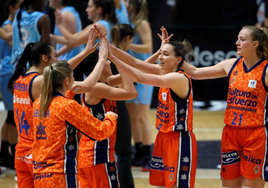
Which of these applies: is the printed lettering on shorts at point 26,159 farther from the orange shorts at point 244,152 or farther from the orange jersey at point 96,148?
the orange shorts at point 244,152

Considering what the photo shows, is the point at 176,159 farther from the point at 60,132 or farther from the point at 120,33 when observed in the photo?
the point at 120,33

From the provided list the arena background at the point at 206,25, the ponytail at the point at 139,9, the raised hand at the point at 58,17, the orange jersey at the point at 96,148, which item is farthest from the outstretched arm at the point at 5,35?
the arena background at the point at 206,25

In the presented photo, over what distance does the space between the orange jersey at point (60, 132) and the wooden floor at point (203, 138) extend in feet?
6.77

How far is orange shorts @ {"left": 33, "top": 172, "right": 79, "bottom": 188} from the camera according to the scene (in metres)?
3.25

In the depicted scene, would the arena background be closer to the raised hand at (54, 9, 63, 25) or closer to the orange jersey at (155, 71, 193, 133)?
the raised hand at (54, 9, 63, 25)

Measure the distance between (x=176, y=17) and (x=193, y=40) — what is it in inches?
27.0

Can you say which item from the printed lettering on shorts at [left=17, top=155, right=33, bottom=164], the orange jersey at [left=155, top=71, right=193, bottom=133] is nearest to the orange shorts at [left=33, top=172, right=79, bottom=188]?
the printed lettering on shorts at [left=17, top=155, right=33, bottom=164]

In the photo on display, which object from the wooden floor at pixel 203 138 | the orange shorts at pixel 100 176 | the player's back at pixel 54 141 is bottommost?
the wooden floor at pixel 203 138

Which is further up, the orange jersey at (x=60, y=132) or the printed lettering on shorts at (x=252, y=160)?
the orange jersey at (x=60, y=132)

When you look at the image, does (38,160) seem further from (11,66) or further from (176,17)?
(176,17)

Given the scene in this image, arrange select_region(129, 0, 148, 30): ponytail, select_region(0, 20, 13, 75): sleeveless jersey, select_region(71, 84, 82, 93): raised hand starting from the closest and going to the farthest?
select_region(71, 84, 82, 93): raised hand
select_region(0, 20, 13, 75): sleeveless jersey
select_region(129, 0, 148, 30): ponytail

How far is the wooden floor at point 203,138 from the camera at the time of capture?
5306mm

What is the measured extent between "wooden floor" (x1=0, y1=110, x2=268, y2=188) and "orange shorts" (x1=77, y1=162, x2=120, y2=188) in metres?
1.45

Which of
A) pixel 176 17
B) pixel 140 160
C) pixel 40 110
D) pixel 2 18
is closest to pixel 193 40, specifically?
pixel 176 17
